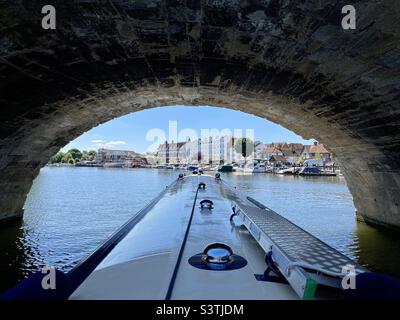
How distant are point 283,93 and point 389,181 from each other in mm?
4436

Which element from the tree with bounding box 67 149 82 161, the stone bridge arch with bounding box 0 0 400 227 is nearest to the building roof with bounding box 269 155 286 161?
the stone bridge arch with bounding box 0 0 400 227

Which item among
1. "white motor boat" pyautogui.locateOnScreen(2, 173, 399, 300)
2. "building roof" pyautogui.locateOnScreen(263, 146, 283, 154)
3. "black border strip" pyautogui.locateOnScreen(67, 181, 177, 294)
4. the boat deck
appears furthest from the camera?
"building roof" pyautogui.locateOnScreen(263, 146, 283, 154)

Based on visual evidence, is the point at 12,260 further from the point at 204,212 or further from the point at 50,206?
the point at 50,206

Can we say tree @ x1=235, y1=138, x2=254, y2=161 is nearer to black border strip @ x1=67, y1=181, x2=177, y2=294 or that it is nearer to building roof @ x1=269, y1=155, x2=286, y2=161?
building roof @ x1=269, y1=155, x2=286, y2=161

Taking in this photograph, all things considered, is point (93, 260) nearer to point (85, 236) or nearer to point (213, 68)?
point (213, 68)

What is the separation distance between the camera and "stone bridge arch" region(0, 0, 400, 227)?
446cm

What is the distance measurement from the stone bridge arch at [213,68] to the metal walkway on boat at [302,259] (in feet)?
9.59

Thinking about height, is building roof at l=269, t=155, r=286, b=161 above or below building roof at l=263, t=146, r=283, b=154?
below

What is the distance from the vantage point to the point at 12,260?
7.57 metres

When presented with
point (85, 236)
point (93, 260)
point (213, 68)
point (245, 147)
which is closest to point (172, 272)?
point (93, 260)

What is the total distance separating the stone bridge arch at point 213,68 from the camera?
4.46 m

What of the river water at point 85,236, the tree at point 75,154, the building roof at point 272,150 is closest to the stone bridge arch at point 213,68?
the river water at point 85,236

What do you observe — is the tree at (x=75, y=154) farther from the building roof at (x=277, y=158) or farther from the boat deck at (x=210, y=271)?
the boat deck at (x=210, y=271)

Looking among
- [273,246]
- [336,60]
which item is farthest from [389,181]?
[273,246]
